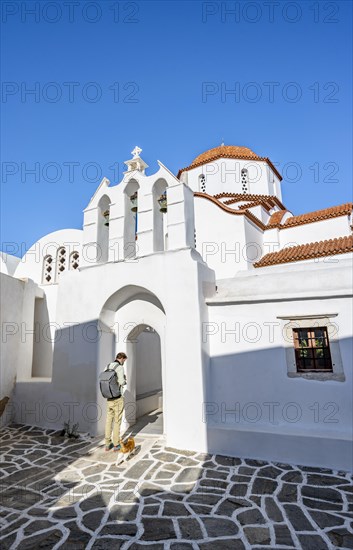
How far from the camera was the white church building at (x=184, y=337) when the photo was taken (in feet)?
16.7

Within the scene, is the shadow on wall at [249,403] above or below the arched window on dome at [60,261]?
below

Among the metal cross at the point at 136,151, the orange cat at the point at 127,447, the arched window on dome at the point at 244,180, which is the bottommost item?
the orange cat at the point at 127,447

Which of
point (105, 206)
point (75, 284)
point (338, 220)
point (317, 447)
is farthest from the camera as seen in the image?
point (338, 220)

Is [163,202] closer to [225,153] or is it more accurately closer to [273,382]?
[273,382]

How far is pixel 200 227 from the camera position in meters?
12.3

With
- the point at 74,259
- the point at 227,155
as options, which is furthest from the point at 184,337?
the point at 227,155

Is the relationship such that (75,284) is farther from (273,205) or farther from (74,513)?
(273,205)

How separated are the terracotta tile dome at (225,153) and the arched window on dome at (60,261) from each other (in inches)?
351

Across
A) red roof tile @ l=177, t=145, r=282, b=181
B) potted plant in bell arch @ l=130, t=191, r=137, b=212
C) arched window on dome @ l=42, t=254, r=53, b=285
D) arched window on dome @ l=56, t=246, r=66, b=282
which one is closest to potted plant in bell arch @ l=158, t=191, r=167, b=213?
potted plant in bell arch @ l=130, t=191, r=137, b=212

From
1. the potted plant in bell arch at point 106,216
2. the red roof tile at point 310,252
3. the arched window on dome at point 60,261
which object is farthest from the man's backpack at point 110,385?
the red roof tile at point 310,252

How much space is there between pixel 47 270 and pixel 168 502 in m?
8.32

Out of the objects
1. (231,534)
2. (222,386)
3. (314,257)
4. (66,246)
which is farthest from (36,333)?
(314,257)

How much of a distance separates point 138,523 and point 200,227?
10.3 m

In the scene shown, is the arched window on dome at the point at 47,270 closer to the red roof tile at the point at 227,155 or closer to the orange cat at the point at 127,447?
the orange cat at the point at 127,447
